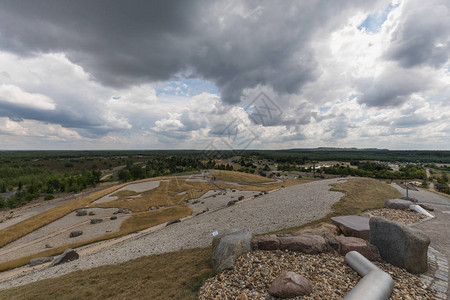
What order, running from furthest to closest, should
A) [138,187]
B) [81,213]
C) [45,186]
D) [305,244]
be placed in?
[45,186] → [138,187] → [81,213] → [305,244]

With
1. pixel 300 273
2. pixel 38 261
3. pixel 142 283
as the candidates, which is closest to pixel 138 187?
pixel 38 261

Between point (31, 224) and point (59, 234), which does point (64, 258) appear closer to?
point (59, 234)

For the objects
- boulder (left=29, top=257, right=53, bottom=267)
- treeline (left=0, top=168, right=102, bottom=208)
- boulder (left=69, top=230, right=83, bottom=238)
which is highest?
boulder (left=29, top=257, right=53, bottom=267)

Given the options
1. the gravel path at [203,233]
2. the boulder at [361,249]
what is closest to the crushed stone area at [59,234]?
the gravel path at [203,233]

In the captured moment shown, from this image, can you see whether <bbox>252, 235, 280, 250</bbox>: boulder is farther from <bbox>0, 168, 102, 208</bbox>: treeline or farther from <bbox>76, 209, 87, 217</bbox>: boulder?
<bbox>0, 168, 102, 208</bbox>: treeline

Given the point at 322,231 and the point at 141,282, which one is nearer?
the point at 141,282

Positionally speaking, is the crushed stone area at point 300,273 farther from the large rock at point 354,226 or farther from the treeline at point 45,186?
the treeline at point 45,186

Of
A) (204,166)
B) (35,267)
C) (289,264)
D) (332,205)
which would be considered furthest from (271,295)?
(204,166)

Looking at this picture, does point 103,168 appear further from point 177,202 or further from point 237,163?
point 177,202

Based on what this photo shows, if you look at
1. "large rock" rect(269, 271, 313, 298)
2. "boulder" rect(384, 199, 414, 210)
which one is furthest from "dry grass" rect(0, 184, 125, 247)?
"boulder" rect(384, 199, 414, 210)
